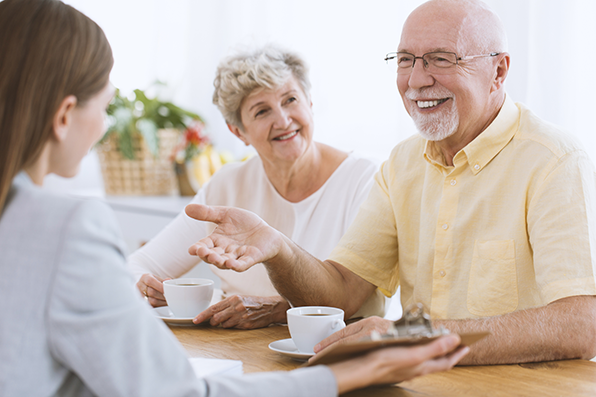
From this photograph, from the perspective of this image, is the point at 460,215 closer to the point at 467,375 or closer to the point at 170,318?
the point at 467,375

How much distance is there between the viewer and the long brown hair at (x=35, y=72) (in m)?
0.69

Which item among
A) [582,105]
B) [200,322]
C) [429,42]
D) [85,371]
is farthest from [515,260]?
[85,371]

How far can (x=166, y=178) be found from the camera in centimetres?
339

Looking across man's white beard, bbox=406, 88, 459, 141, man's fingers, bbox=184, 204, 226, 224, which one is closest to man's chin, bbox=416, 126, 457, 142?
man's white beard, bbox=406, 88, 459, 141

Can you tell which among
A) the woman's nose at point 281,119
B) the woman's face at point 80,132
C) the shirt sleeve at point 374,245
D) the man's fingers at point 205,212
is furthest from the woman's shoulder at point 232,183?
the woman's face at point 80,132

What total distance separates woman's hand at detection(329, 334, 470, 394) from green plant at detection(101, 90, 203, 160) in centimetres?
261

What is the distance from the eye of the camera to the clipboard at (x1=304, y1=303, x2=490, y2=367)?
0.72 meters

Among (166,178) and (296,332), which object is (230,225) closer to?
(296,332)

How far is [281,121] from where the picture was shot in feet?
6.10

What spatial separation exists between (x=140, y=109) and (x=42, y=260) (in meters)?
Answer: 2.87

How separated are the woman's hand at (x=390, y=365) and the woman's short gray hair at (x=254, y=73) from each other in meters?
1.24

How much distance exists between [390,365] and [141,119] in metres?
2.78

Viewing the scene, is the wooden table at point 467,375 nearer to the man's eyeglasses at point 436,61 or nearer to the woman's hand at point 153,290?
the woman's hand at point 153,290

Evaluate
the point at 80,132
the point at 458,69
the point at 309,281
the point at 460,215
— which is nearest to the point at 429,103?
the point at 458,69
